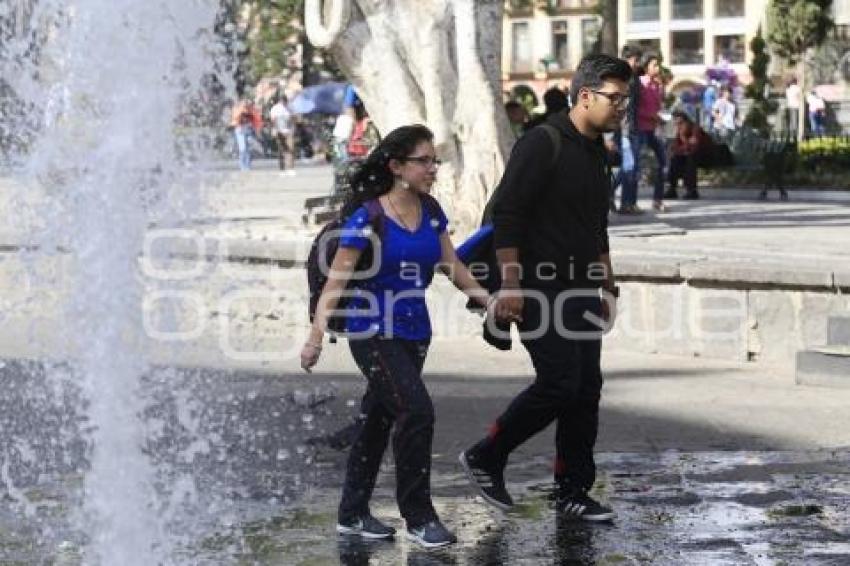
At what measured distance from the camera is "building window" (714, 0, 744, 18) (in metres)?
85.1

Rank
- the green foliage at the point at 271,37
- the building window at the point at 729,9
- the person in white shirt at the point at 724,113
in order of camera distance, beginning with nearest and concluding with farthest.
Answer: the person in white shirt at the point at 724,113, the green foliage at the point at 271,37, the building window at the point at 729,9

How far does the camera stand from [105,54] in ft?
21.7

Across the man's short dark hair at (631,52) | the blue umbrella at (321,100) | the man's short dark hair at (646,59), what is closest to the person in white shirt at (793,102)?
the man's short dark hair at (646,59)

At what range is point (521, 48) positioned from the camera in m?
93.1

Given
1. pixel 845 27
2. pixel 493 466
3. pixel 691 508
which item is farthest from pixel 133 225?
pixel 845 27

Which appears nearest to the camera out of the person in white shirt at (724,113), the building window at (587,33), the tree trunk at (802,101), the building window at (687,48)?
the person in white shirt at (724,113)

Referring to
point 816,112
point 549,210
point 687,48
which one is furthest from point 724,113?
point 687,48

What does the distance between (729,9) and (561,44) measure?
965 cm

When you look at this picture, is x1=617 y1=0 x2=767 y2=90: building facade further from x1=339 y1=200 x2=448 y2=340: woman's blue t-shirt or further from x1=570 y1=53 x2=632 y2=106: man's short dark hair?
x1=339 y1=200 x2=448 y2=340: woman's blue t-shirt

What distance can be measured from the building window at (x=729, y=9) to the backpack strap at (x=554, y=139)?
79486 millimetres

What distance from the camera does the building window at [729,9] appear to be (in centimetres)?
8506

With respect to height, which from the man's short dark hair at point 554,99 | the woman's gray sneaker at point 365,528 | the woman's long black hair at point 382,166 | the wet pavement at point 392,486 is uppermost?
the man's short dark hair at point 554,99

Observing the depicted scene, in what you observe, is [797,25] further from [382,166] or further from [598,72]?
[382,166]

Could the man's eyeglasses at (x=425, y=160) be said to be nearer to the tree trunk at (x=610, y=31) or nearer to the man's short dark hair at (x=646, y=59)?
the man's short dark hair at (x=646, y=59)
